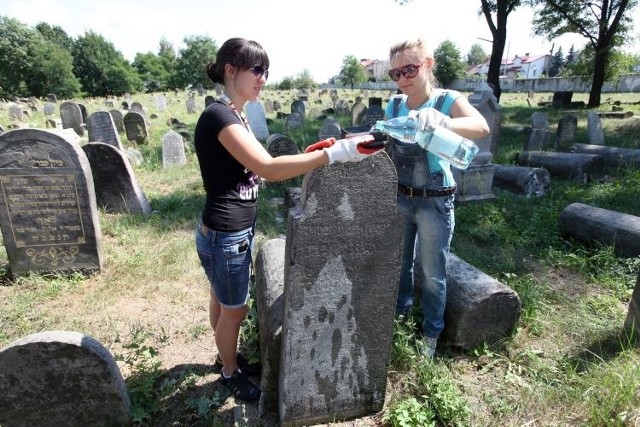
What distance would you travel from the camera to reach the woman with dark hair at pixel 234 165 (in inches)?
63.0

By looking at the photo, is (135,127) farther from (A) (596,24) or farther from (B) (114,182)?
(A) (596,24)

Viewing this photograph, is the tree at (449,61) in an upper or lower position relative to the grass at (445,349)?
upper

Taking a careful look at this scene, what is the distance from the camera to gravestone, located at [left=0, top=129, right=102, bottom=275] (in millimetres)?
3676

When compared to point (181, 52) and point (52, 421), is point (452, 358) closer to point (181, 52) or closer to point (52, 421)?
point (52, 421)

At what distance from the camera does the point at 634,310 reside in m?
2.85

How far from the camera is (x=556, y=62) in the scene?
5831 centimetres

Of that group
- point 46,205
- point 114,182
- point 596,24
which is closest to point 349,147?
point 46,205

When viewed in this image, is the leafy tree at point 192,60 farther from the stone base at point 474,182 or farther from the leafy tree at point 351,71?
the stone base at point 474,182

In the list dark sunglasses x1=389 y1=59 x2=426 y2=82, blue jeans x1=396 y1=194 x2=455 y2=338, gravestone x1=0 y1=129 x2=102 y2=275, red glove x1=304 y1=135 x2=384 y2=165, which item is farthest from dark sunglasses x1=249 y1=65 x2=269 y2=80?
gravestone x1=0 y1=129 x2=102 y2=275

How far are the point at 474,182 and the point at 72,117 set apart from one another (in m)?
13.0

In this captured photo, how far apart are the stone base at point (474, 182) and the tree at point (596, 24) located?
14.6m

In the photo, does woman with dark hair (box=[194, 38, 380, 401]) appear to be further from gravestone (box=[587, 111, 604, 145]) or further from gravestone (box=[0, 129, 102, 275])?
gravestone (box=[587, 111, 604, 145])

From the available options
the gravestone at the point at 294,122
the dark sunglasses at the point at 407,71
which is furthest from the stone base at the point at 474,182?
the gravestone at the point at 294,122

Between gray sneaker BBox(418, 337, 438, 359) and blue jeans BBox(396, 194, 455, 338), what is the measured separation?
4 centimetres
